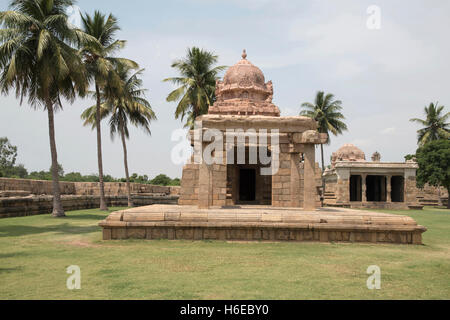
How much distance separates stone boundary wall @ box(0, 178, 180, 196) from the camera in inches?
766

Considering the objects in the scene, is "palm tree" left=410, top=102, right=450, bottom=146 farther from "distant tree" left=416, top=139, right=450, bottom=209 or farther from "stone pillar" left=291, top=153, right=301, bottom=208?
"stone pillar" left=291, top=153, right=301, bottom=208

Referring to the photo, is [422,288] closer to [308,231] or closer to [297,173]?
[308,231]

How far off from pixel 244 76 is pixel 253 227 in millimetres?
10544

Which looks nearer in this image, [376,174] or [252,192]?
[252,192]

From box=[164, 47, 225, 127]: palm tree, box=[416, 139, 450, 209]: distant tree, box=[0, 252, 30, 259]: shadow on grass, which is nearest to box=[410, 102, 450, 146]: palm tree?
box=[416, 139, 450, 209]: distant tree

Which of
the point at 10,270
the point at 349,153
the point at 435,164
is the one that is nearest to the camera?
the point at 10,270

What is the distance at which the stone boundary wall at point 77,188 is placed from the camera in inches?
766

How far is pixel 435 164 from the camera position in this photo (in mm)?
35469

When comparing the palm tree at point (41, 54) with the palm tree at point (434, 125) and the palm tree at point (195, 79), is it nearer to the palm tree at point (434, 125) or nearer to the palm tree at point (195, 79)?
the palm tree at point (195, 79)

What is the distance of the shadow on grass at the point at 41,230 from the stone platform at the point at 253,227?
2.49 metres

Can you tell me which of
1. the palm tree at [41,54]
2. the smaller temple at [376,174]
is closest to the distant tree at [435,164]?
the smaller temple at [376,174]

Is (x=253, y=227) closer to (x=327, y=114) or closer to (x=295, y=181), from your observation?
(x=295, y=181)

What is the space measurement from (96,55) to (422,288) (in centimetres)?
1949

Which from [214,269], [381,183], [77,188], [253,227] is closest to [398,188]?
[381,183]
